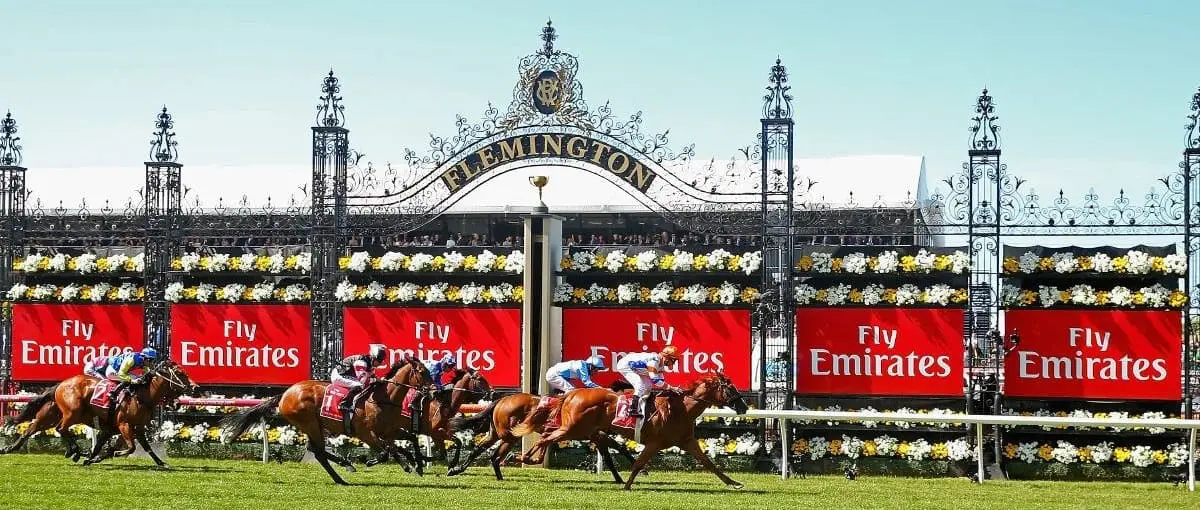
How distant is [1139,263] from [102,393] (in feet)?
35.0

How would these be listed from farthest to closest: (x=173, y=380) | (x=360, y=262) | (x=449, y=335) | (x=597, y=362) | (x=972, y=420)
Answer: (x=360, y=262) → (x=449, y=335) → (x=173, y=380) → (x=597, y=362) → (x=972, y=420)

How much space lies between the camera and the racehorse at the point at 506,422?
563 inches

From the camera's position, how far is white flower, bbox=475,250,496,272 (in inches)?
649

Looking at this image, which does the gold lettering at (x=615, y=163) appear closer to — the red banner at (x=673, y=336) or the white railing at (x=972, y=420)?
the red banner at (x=673, y=336)

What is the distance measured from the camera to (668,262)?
1595cm

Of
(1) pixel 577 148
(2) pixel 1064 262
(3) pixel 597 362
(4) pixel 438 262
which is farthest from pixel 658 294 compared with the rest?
(2) pixel 1064 262

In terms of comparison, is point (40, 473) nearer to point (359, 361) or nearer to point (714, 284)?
point (359, 361)

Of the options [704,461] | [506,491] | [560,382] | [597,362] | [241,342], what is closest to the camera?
[506,491]

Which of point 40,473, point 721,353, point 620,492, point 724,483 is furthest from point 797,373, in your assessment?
point 40,473

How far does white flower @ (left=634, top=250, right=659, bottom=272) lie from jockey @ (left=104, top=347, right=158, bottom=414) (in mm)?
5170

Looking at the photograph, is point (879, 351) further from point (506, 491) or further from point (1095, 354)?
point (506, 491)

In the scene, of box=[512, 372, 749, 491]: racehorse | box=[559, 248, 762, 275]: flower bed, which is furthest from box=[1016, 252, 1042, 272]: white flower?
box=[512, 372, 749, 491]: racehorse

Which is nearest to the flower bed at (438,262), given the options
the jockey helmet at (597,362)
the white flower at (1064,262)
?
the jockey helmet at (597,362)

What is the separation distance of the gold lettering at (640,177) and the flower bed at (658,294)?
3.48 feet
